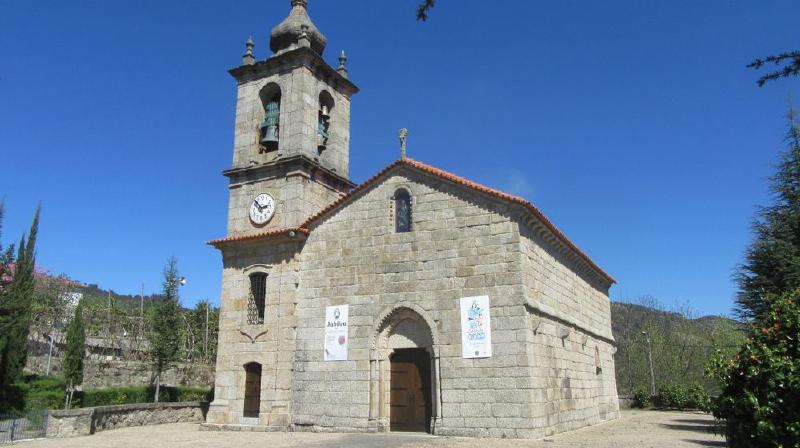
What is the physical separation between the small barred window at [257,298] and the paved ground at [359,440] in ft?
11.7

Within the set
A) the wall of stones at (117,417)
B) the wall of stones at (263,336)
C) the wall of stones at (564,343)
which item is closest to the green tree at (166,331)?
the wall of stones at (117,417)

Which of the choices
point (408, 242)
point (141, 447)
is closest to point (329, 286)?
point (408, 242)

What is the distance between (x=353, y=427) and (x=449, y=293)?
4.47 metres

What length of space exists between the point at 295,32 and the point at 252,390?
12521mm

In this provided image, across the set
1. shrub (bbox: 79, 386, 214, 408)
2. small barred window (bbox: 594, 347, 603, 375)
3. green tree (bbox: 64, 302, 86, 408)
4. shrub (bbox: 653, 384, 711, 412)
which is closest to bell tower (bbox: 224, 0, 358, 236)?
green tree (bbox: 64, 302, 86, 408)

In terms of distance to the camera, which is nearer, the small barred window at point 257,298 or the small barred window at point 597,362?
the small barred window at point 257,298

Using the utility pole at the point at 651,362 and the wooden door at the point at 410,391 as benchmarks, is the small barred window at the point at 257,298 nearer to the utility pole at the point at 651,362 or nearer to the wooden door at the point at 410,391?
the wooden door at the point at 410,391

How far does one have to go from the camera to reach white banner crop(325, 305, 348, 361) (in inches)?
648

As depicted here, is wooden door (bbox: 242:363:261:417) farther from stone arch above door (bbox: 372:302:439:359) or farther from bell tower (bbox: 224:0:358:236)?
bell tower (bbox: 224:0:358:236)

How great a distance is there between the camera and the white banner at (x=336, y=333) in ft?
54.0

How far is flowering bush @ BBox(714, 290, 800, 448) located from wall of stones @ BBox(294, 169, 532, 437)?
7.05 metres

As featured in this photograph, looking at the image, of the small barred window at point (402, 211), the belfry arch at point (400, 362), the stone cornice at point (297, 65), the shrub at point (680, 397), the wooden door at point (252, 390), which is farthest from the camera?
the shrub at point (680, 397)

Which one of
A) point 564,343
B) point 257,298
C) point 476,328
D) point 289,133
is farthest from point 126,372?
point 564,343

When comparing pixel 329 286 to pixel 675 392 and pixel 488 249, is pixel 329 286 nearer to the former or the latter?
pixel 488 249
